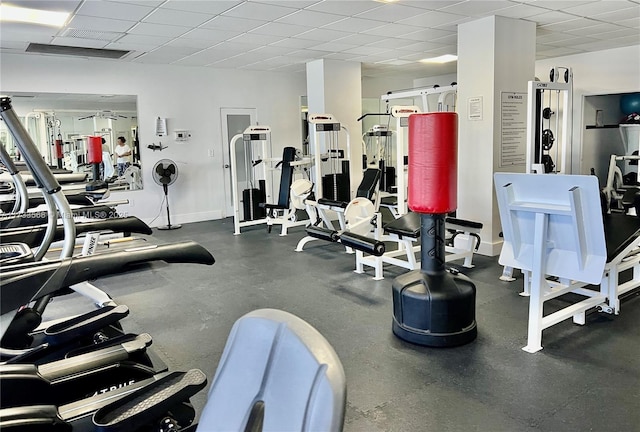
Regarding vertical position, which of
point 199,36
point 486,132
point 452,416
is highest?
point 199,36

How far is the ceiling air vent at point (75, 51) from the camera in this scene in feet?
18.9

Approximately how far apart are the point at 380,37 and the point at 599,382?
4516 mm

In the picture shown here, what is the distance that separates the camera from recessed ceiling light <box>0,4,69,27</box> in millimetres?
4176

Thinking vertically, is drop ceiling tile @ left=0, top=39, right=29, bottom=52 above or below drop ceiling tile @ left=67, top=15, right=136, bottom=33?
above

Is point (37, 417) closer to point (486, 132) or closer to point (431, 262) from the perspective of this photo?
point (431, 262)

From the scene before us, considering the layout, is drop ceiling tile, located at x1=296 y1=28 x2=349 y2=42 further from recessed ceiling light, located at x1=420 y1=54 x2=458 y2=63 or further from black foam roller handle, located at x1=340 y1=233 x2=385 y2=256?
black foam roller handle, located at x1=340 y1=233 x2=385 y2=256

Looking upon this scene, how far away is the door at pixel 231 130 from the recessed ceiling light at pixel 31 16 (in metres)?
3.53

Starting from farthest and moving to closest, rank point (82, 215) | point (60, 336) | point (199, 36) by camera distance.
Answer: point (199, 36) < point (82, 215) < point (60, 336)

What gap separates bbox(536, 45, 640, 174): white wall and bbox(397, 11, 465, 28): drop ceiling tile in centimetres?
356

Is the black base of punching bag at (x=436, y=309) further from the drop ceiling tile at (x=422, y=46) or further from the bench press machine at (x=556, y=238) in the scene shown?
the drop ceiling tile at (x=422, y=46)

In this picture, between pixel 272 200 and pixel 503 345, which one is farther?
pixel 272 200

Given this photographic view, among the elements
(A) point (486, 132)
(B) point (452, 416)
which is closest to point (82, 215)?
(B) point (452, 416)

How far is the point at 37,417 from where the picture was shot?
136 centimetres

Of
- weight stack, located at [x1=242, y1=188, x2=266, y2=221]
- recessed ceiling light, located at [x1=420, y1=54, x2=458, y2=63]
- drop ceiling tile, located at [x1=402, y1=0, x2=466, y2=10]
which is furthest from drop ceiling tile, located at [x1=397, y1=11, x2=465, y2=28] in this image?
weight stack, located at [x1=242, y1=188, x2=266, y2=221]
